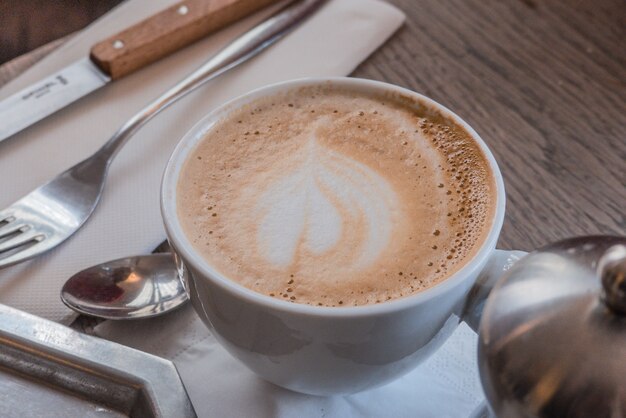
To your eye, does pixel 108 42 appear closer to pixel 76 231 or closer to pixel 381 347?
pixel 76 231

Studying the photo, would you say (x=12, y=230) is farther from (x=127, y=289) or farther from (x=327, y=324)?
(x=327, y=324)

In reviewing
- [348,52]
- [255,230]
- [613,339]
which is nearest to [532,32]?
[348,52]

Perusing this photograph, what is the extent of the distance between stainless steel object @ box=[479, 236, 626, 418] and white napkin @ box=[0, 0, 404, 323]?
406mm

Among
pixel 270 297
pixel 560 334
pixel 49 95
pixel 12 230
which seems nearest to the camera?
pixel 560 334

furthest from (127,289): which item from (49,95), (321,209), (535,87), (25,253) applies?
(535,87)

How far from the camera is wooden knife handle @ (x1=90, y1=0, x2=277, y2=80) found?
2.98ft

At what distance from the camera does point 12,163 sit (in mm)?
804

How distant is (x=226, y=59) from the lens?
0.93 meters

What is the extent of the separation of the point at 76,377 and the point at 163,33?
52 centimetres

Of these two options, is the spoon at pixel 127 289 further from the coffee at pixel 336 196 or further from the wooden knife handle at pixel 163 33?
the wooden knife handle at pixel 163 33

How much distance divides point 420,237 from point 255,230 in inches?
5.1

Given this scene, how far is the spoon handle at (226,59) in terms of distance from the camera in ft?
2.70

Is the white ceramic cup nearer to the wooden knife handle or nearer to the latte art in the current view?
the latte art

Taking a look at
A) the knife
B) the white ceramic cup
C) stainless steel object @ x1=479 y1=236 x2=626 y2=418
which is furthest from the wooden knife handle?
stainless steel object @ x1=479 y1=236 x2=626 y2=418
